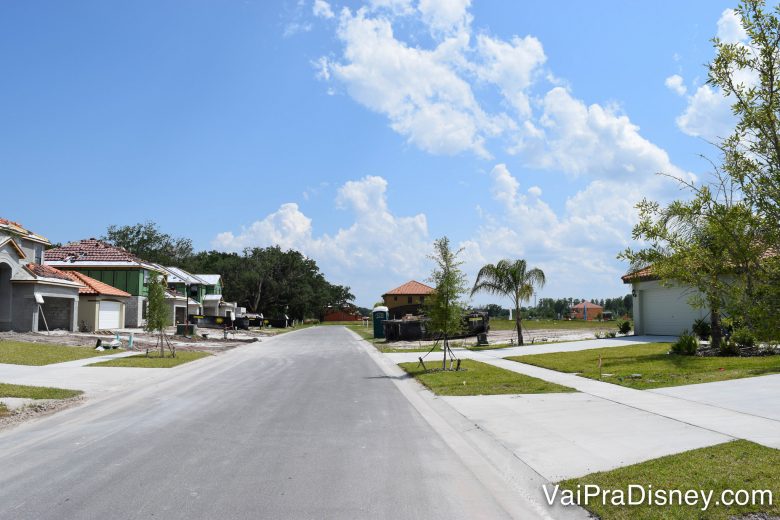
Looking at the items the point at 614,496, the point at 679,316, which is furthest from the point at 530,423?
the point at 679,316

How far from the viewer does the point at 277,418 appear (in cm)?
1119

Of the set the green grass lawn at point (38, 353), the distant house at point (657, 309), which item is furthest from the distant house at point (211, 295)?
the distant house at point (657, 309)

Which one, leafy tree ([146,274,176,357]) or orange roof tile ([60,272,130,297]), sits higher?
orange roof tile ([60,272,130,297])

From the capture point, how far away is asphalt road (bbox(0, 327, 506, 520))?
5934 mm

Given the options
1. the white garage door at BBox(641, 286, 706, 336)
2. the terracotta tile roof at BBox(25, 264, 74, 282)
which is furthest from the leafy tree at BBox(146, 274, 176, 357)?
the white garage door at BBox(641, 286, 706, 336)

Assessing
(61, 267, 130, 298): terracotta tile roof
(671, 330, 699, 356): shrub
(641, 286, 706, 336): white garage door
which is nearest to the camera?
(671, 330, 699, 356): shrub

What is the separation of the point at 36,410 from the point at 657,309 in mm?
28036

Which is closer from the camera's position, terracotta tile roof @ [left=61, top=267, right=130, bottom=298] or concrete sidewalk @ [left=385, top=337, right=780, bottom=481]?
concrete sidewalk @ [left=385, top=337, right=780, bottom=481]

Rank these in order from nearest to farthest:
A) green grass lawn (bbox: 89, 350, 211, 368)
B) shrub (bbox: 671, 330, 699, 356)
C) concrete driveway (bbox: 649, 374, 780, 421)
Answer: concrete driveway (bbox: 649, 374, 780, 421) → shrub (bbox: 671, 330, 699, 356) → green grass lawn (bbox: 89, 350, 211, 368)

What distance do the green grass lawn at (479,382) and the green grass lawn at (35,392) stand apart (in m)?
8.91

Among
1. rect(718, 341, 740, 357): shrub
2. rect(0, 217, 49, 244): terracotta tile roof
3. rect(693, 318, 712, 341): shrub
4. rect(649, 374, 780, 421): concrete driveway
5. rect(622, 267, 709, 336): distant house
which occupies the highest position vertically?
rect(0, 217, 49, 244): terracotta tile roof

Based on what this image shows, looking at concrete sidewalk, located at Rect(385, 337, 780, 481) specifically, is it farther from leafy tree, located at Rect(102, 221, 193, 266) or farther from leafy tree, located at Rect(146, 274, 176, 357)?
leafy tree, located at Rect(102, 221, 193, 266)

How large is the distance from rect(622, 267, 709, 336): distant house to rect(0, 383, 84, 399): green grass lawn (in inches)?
945

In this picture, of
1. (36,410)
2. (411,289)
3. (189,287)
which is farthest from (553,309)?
(36,410)
